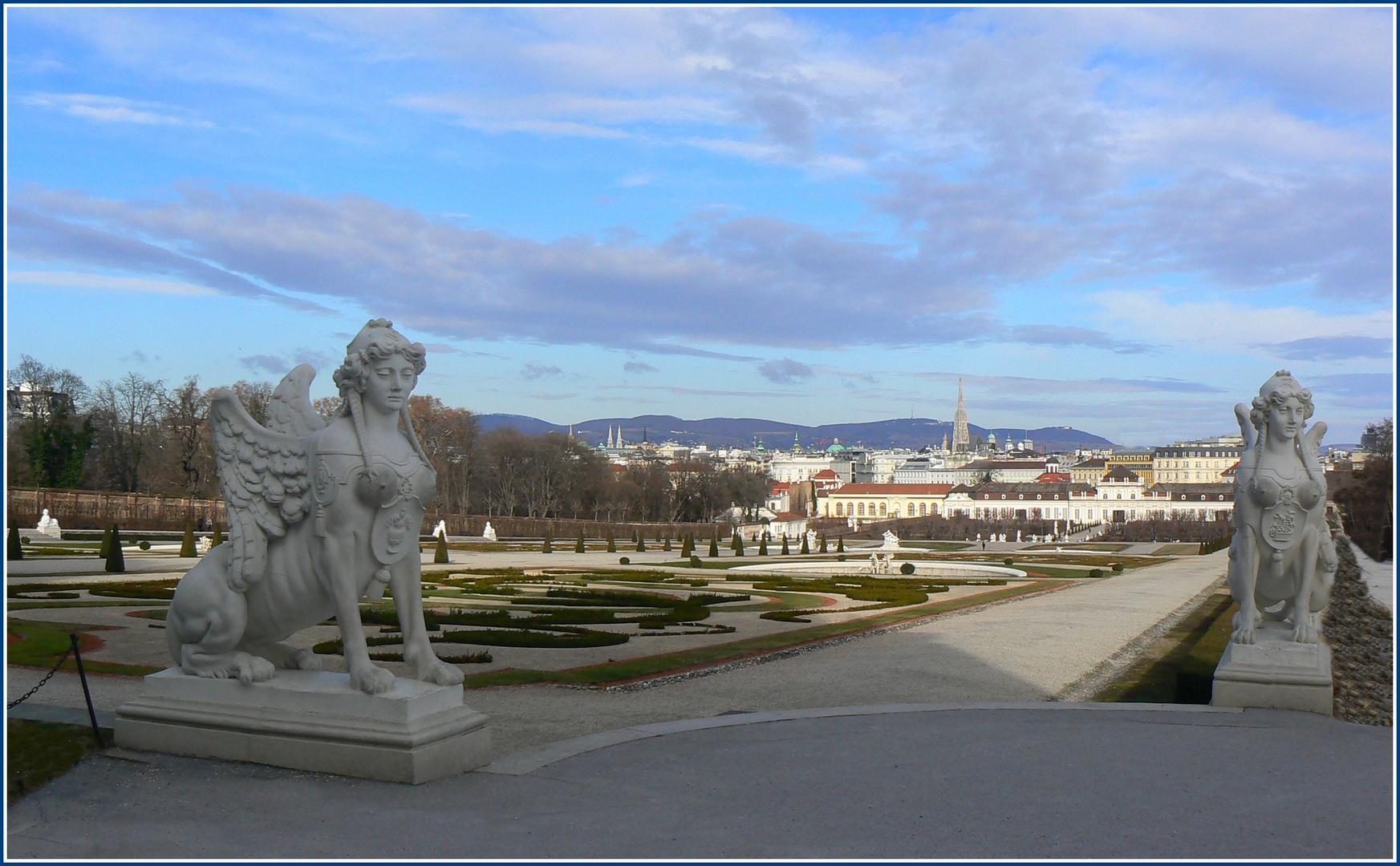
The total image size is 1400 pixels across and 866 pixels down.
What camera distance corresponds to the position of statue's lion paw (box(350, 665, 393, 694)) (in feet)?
22.1

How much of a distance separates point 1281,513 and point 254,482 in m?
8.63

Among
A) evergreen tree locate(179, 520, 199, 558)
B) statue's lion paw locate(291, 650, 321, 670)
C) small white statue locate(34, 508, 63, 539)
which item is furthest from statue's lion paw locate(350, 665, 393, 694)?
small white statue locate(34, 508, 63, 539)

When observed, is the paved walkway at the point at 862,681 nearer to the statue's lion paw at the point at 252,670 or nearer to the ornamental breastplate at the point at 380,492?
the statue's lion paw at the point at 252,670

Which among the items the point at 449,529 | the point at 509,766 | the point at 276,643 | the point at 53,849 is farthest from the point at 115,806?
the point at 449,529

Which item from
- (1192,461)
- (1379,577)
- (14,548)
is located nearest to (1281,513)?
(14,548)

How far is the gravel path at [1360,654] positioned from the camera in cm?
1080

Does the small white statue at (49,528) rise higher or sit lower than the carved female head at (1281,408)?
lower

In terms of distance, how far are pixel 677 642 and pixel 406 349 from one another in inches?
360

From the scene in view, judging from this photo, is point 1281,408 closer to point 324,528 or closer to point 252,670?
point 324,528

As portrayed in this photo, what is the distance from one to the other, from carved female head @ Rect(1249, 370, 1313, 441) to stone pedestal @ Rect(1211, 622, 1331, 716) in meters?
1.92

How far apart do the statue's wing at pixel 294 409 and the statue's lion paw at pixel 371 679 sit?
1.75m

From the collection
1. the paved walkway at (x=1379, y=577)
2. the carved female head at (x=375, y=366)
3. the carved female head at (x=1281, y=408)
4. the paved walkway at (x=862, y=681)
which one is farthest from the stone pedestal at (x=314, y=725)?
the paved walkway at (x=1379, y=577)

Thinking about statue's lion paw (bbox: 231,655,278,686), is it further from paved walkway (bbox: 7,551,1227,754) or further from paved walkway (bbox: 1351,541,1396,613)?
paved walkway (bbox: 1351,541,1396,613)

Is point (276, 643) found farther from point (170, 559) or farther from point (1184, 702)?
point (170, 559)
